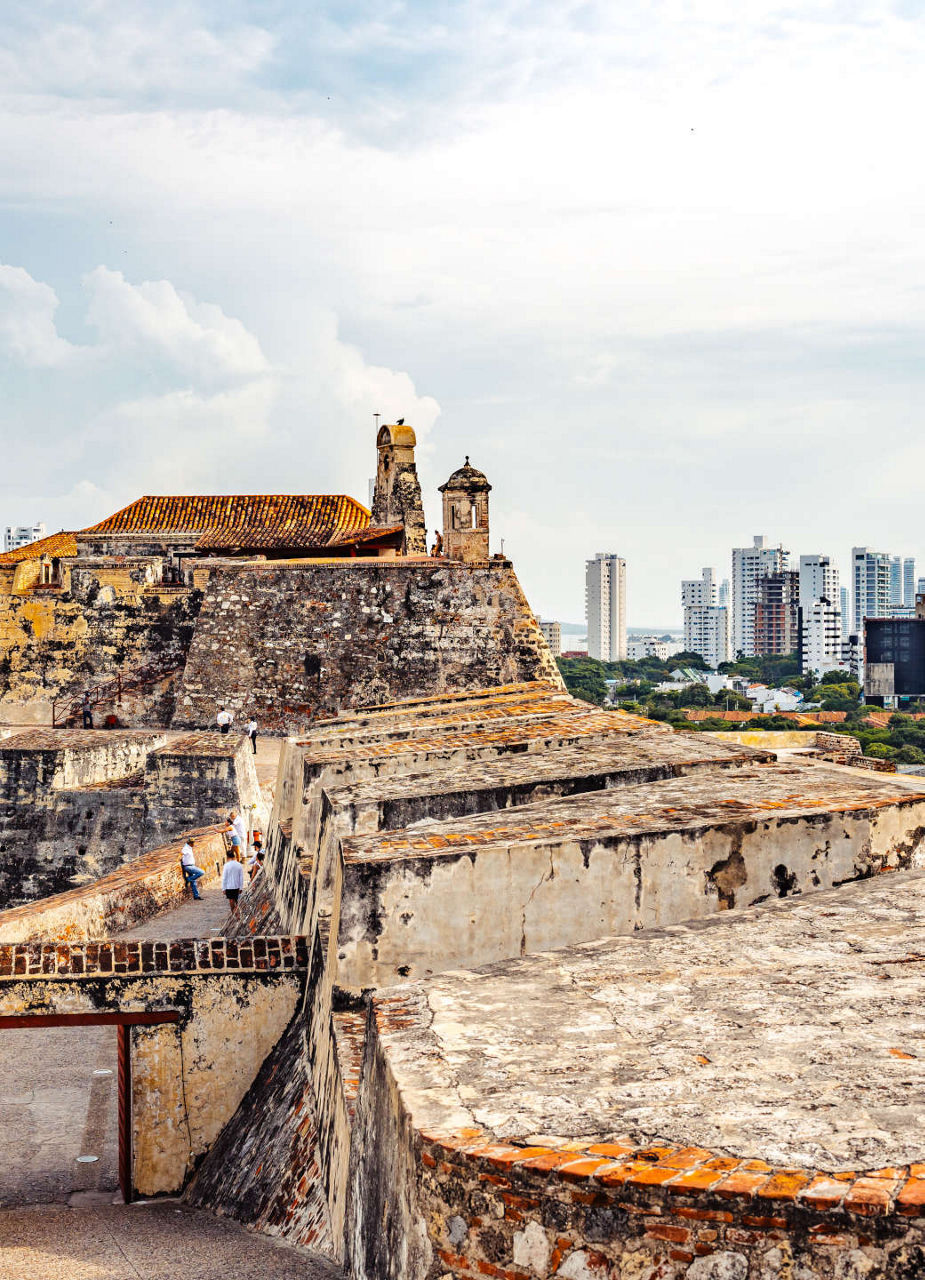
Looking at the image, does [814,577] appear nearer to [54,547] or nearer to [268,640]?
[54,547]

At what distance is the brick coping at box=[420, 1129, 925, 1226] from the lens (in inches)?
121

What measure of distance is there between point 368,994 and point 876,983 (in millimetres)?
2206

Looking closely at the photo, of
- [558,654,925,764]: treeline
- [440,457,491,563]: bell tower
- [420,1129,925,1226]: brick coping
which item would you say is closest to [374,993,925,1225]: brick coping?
[420,1129,925,1226]: brick coping

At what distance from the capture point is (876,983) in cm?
461

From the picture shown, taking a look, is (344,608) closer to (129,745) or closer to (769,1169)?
(129,745)

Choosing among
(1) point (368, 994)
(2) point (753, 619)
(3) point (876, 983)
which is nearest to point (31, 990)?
(1) point (368, 994)

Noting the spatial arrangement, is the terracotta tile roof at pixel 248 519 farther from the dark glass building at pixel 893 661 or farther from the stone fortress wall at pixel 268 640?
the dark glass building at pixel 893 661

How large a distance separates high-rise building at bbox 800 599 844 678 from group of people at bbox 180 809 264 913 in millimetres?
131454

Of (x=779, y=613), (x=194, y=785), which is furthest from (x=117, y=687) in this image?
(x=779, y=613)

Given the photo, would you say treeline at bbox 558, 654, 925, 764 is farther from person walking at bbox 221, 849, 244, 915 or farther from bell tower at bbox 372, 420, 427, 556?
person walking at bbox 221, 849, 244, 915

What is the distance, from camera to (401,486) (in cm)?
2642

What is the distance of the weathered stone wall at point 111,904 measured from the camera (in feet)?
35.6

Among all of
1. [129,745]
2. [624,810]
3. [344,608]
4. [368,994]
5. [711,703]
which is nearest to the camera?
[368,994]

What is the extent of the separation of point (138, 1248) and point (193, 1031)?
1467mm
